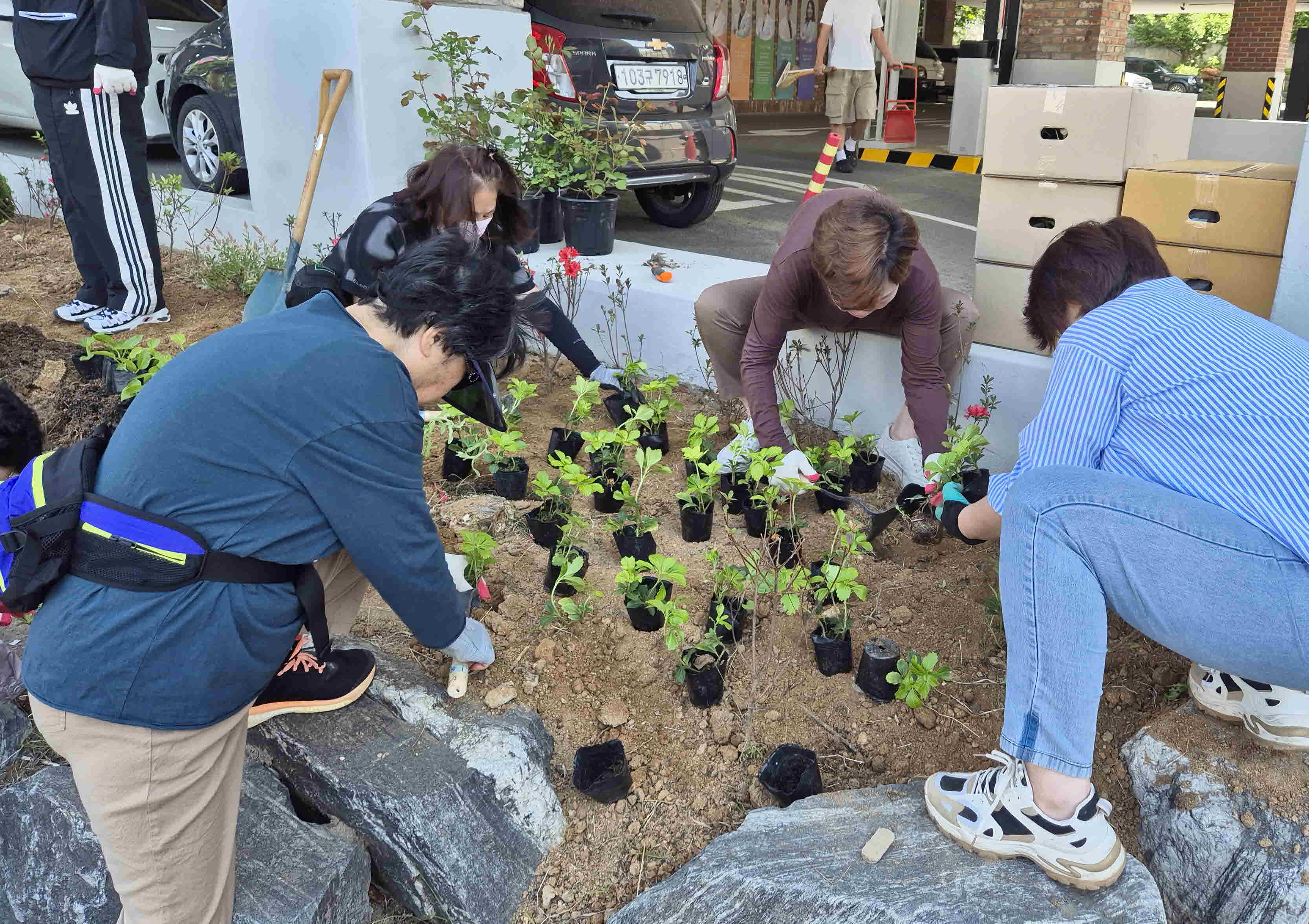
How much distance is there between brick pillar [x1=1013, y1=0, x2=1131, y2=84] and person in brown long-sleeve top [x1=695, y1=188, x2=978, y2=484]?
876 centimetres

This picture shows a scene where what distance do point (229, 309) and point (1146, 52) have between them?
46263 mm

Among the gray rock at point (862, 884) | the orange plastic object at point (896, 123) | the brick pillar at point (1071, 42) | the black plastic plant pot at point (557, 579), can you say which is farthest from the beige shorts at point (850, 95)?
the gray rock at point (862, 884)

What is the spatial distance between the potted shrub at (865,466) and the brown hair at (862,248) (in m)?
0.65

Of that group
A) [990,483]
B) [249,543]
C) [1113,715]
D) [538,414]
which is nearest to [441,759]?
[249,543]

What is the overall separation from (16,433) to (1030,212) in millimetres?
2852

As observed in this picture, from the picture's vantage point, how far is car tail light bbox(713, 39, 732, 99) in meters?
5.96

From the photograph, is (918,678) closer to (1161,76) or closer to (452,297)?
(452,297)

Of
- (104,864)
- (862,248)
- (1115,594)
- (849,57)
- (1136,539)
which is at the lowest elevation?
(104,864)

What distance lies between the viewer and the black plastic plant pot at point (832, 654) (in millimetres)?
2328

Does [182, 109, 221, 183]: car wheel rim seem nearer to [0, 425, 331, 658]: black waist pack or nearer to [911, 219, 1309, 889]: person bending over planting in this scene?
[0, 425, 331, 658]: black waist pack

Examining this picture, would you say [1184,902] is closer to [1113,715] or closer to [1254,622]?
[1113,715]

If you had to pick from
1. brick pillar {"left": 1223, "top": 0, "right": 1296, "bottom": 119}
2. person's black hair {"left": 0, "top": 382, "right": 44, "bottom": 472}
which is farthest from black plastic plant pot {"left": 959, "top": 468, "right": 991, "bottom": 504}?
brick pillar {"left": 1223, "top": 0, "right": 1296, "bottom": 119}

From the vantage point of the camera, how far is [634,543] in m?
2.77

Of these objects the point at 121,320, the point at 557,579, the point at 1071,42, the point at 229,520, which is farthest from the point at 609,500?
the point at 1071,42
